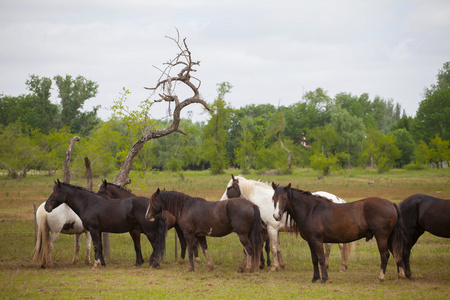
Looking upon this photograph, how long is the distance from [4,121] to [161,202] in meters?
73.4

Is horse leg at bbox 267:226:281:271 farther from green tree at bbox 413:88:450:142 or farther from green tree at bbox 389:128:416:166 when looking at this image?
green tree at bbox 413:88:450:142

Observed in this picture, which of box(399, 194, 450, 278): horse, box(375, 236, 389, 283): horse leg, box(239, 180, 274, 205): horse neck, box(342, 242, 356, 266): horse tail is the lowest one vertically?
box(342, 242, 356, 266): horse tail

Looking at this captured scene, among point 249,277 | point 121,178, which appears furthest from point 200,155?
point 249,277

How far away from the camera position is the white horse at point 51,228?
389 inches

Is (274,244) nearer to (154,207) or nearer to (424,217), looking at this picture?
(154,207)

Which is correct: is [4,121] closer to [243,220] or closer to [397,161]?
[397,161]

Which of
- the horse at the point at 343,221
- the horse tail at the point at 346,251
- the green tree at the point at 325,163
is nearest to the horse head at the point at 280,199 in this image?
the horse at the point at 343,221

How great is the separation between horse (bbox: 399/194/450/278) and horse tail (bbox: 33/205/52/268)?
26.0ft

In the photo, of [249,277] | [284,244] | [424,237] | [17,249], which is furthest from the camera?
[424,237]

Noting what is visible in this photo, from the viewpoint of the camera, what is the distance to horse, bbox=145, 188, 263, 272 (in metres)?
9.21

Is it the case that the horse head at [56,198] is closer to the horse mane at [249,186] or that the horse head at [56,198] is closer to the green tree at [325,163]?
the horse mane at [249,186]

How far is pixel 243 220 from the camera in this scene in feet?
30.2

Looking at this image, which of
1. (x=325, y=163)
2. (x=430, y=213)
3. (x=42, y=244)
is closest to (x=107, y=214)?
(x=42, y=244)

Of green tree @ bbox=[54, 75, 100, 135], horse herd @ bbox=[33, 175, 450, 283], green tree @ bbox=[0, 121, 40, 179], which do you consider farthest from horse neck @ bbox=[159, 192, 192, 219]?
green tree @ bbox=[54, 75, 100, 135]
